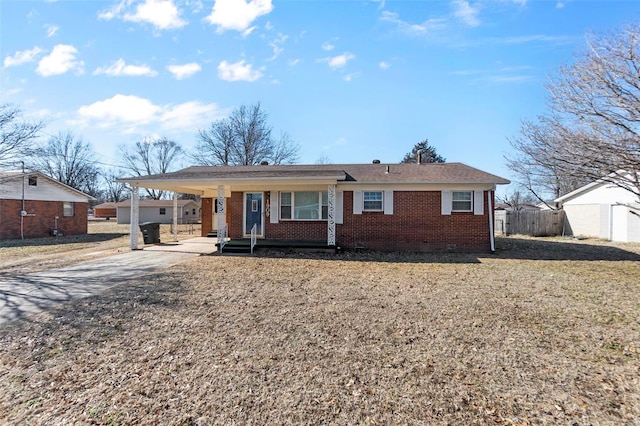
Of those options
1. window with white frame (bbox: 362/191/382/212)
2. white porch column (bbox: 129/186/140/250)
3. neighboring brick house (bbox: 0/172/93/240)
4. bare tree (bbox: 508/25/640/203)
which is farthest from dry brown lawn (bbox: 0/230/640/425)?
neighboring brick house (bbox: 0/172/93/240)

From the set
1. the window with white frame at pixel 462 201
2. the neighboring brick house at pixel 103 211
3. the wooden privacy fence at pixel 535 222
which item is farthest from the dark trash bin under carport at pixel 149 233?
the neighboring brick house at pixel 103 211

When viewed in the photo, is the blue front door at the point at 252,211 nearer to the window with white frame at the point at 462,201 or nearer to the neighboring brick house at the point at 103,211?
the window with white frame at the point at 462,201

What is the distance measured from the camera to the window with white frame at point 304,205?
43.6 ft

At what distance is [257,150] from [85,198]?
57.8 ft

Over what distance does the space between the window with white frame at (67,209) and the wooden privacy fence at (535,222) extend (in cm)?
2906

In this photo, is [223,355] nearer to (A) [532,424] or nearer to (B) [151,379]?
(B) [151,379]

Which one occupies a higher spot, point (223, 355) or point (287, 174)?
point (287, 174)

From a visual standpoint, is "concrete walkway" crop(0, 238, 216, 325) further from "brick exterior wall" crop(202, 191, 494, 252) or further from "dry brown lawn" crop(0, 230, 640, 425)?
"brick exterior wall" crop(202, 191, 494, 252)

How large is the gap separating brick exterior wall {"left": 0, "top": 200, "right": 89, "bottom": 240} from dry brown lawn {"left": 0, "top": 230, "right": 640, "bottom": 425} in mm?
17664

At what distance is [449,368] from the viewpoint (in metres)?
3.61

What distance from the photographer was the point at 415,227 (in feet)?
41.5

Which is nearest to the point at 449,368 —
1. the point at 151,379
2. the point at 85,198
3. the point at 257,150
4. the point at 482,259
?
the point at 151,379

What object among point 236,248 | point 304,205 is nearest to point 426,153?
point 304,205

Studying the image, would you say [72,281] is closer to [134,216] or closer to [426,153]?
[134,216]
